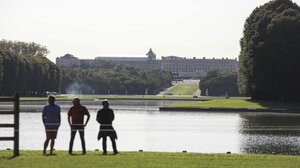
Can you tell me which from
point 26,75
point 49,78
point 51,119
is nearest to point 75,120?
point 51,119

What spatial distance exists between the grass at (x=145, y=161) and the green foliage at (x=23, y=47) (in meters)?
155

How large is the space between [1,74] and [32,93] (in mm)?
23161

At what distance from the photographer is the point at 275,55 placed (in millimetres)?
65625

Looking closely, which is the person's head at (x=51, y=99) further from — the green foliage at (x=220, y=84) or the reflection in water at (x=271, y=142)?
the green foliage at (x=220, y=84)

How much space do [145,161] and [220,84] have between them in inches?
5899

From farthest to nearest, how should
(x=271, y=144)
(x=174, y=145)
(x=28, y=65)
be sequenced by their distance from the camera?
(x=28, y=65)
(x=271, y=144)
(x=174, y=145)

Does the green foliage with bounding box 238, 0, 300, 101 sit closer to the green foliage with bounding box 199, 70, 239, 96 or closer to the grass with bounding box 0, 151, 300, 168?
the grass with bounding box 0, 151, 300, 168

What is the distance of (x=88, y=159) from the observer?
16.0m

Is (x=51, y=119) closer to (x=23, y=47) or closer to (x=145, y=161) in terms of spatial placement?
(x=145, y=161)

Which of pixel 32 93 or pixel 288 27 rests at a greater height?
pixel 288 27

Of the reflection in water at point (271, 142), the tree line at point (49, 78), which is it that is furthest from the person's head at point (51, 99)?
Result: the tree line at point (49, 78)

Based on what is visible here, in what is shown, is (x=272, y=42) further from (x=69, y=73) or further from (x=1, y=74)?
(x=69, y=73)

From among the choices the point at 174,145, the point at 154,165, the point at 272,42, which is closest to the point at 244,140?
the point at 174,145

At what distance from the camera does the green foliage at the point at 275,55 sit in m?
65.7
